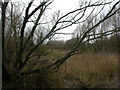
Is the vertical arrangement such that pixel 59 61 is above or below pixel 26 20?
below

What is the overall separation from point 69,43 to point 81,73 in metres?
1.01

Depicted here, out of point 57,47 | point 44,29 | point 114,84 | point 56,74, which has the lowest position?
point 114,84

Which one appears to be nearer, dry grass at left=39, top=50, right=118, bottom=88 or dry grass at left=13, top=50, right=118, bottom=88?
dry grass at left=13, top=50, right=118, bottom=88

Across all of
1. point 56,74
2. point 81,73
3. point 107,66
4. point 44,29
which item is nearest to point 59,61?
point 56,74

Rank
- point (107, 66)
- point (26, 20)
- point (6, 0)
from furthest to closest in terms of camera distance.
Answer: point (107, 66)
point (26, 20)
point (6, 0)

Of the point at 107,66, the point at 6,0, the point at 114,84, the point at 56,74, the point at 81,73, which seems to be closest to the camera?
the point at 6,0

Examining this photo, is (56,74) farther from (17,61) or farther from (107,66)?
(107,66)

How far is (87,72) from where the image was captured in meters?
6.69

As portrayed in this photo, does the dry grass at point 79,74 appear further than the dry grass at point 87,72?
No

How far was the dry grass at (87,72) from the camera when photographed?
5676 millimetres

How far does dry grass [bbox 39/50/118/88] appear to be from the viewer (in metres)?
5.68

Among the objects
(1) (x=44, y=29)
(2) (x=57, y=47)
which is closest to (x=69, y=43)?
(2) (x=57, y=47)

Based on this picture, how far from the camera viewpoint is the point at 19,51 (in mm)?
4965

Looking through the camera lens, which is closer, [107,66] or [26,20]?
[26,20]
